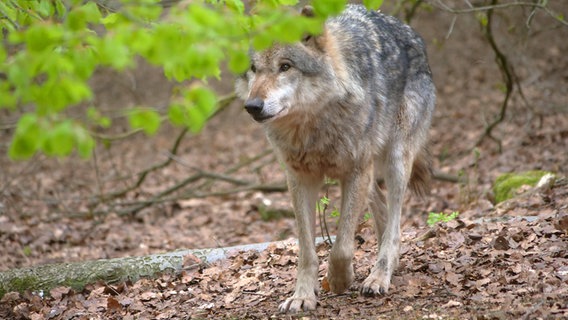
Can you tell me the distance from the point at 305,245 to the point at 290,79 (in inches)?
55.0

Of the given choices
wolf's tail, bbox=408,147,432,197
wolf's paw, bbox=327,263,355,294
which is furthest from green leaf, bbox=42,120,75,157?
wolf's tail, bbox=408,147,432,197

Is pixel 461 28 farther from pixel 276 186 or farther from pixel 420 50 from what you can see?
pixel 420 50

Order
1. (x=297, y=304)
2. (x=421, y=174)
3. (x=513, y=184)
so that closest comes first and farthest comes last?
(x=297, y=304)
(x=421, y=174)
(x=513, y=184)

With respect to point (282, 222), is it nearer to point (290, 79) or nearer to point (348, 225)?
point (348, 225)

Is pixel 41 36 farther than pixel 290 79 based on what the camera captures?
No

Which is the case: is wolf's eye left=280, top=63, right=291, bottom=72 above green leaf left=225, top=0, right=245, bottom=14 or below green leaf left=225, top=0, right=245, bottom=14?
below

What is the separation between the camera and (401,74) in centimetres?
603

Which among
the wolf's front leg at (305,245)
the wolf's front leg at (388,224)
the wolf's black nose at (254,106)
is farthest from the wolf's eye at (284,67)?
the wolf's front leg at (388,224)

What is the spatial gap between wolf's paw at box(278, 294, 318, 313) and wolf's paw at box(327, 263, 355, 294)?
0.82 ft

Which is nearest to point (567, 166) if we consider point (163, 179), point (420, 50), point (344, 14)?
point (420, 50)

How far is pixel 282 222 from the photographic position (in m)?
9.61

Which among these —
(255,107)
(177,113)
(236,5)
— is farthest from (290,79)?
(177,113)

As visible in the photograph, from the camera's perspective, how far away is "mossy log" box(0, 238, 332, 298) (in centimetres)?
614

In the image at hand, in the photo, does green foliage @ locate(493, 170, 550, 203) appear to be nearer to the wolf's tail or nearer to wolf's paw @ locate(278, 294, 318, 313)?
the wolf's tail
